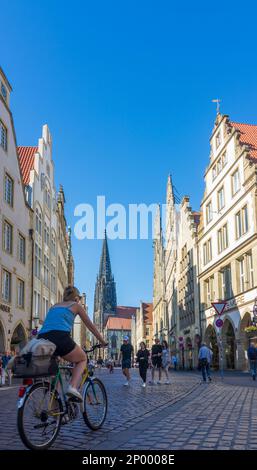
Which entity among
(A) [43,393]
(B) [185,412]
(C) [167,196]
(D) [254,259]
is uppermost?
(C) [167,196]

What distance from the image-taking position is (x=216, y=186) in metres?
40.8

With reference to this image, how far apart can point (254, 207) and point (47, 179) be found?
23.0 metres

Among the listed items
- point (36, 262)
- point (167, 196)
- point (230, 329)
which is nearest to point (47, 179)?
point (36, 262)

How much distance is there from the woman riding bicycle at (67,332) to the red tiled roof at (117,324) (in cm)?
16692

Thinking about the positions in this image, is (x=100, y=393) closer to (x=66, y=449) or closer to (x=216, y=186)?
(x=66, y=449)

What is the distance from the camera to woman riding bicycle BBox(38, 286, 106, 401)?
21.0 ft

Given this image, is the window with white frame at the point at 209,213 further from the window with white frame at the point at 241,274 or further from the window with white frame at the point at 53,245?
the window with white frame at the point at 53,245

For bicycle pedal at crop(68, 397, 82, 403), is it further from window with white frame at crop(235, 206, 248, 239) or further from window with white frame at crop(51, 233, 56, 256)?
window with white frame at crop(51, 233, 56, 256)

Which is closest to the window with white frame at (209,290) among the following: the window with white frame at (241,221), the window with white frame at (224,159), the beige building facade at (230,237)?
the beige building facade at (230,237)

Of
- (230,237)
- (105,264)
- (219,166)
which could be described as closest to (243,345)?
(230,237)

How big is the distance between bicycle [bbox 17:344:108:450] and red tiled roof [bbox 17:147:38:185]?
34.9 meters

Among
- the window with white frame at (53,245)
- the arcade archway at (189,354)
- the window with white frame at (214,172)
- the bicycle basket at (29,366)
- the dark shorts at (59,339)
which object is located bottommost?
the arcade archway at (189,354)

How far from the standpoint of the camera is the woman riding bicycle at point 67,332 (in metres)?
6.41
